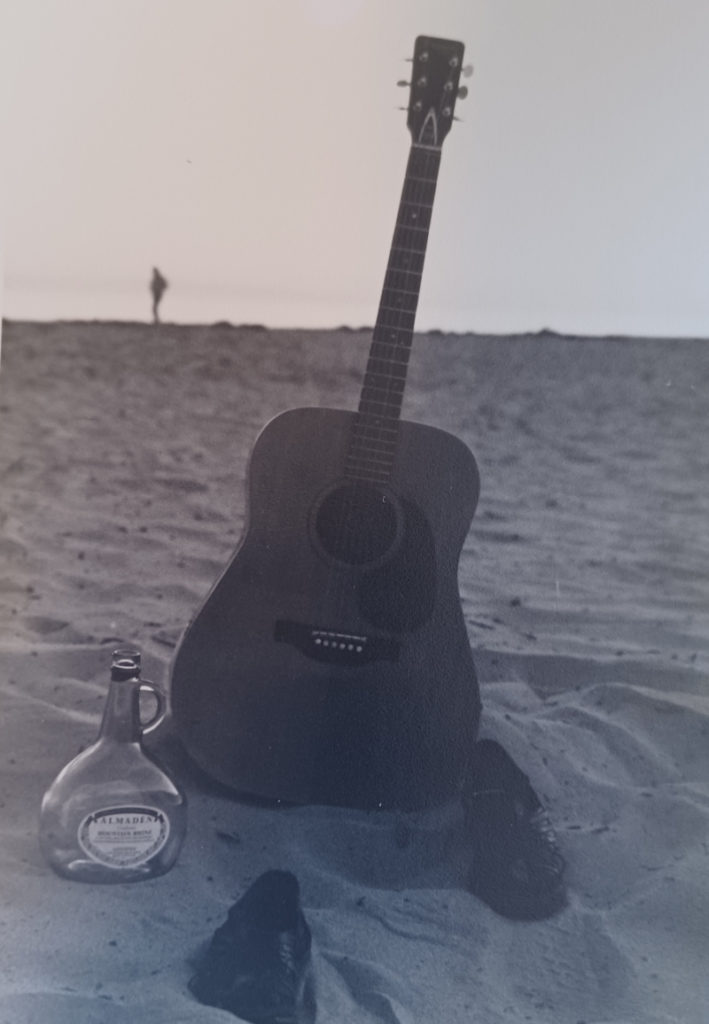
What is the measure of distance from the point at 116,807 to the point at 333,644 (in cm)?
30

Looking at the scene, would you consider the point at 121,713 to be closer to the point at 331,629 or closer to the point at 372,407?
the point at 331,629

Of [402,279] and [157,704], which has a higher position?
[402,279]

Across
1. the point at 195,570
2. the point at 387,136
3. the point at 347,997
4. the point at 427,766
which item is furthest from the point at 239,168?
the point at 347,997

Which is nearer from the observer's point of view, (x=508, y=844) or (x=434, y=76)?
(x=434, y=76)

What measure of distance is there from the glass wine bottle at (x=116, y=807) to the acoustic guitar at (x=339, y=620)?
50 mm

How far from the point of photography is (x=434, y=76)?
93cm

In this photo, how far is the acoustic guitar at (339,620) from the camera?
992mm

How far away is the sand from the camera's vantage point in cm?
98

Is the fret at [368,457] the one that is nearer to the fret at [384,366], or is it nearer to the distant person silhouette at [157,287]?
the fret at [384,366]

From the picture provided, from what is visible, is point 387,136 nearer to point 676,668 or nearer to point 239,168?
point 239,168

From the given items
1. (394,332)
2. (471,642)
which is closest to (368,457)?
(394,332)

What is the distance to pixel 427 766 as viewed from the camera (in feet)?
3.35

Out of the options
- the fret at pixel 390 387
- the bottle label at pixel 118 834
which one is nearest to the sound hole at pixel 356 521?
the fret at pixel 390 387

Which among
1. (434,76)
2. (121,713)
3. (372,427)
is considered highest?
(434,76)
